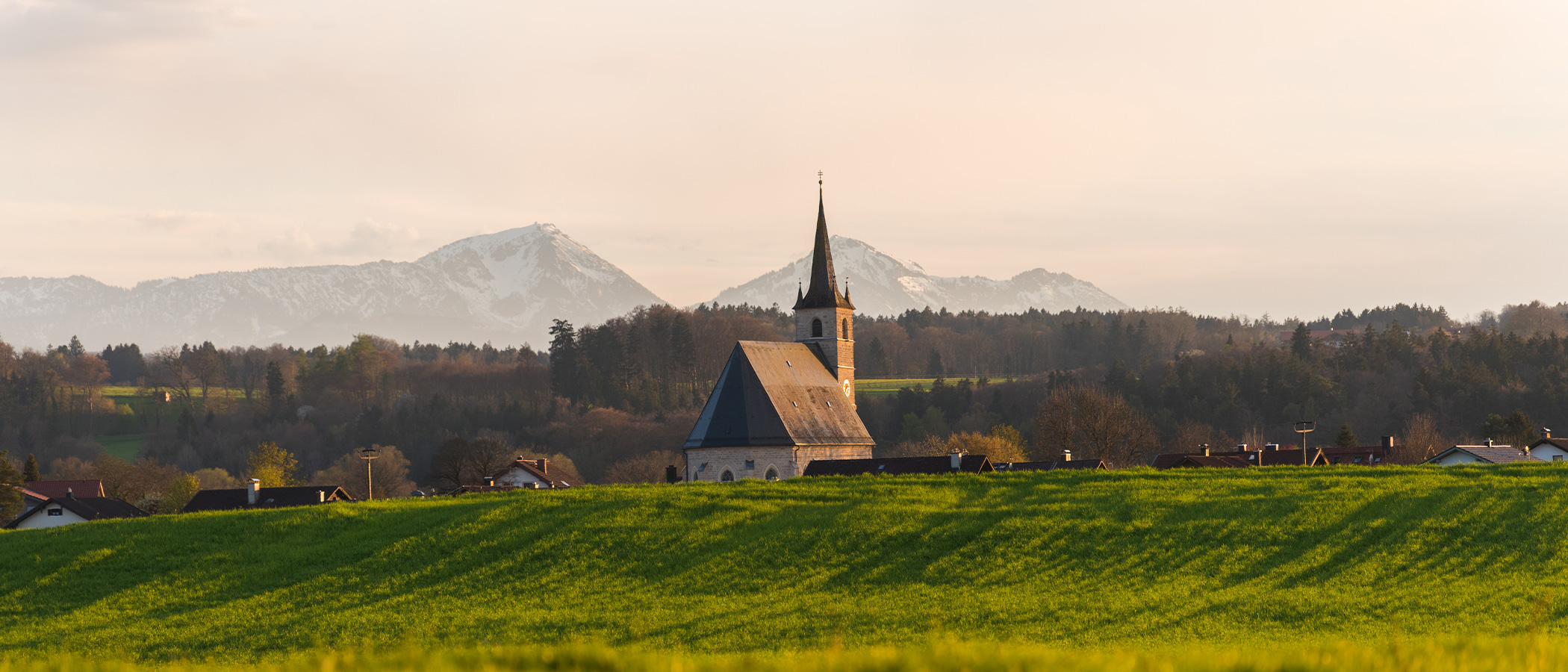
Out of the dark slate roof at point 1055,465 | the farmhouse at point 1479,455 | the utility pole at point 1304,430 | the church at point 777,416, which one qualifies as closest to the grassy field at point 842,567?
the utility pole at point 1304,430

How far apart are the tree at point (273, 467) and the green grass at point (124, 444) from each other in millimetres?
25408

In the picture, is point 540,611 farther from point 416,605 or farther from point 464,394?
point 464,394

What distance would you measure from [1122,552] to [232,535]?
69.4 feet

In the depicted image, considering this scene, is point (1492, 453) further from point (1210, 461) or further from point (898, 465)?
point (898, 465)

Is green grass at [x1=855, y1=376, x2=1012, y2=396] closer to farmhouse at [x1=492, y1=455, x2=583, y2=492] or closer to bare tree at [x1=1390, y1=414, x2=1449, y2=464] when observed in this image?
bare tree at [x1=1390, y1=414, x2=1449, y2=464]

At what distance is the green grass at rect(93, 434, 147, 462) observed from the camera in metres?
137

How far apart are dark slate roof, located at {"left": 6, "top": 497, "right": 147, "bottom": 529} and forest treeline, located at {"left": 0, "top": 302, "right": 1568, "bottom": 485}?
101 ft

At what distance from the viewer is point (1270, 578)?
24844 millimetres

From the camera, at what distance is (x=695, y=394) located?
140 meters

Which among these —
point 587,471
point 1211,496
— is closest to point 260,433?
point 587,471

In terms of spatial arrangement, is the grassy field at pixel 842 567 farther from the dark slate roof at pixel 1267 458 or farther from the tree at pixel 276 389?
the tree at pixel 276 389

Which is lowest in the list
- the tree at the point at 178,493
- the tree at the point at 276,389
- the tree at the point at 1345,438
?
the tree at the point at 178,493

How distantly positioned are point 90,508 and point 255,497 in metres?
8.48

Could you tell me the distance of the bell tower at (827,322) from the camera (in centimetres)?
7819
